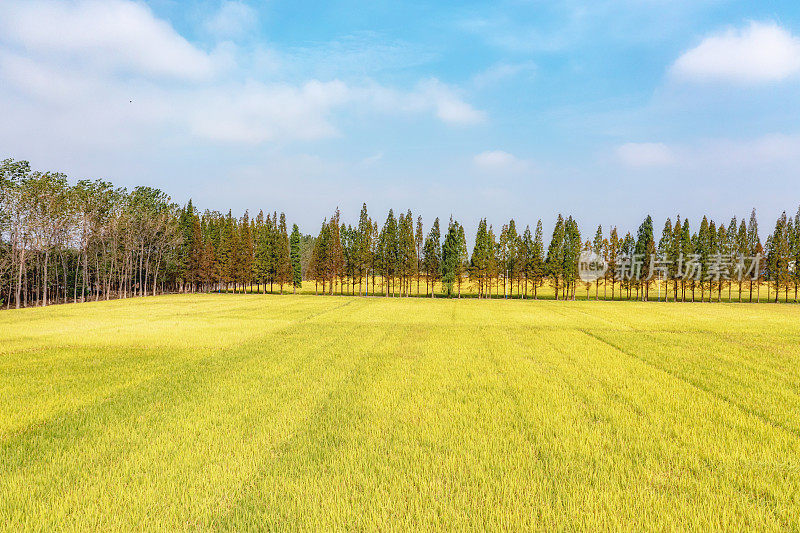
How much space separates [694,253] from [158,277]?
103 m

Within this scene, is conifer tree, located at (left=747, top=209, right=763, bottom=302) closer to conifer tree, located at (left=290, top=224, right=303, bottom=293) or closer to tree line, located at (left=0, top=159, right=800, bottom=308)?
tree line, located at (left=0, top=159, right=800, bottom=308)

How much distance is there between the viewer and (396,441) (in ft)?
22.1

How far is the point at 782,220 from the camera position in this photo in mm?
70625

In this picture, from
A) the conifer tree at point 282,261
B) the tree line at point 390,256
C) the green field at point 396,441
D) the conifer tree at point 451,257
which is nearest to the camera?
the green field at point 396,441

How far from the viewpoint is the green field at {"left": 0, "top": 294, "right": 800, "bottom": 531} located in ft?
15.5

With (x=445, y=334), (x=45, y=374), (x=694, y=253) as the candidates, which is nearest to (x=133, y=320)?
(x=45, y=374)

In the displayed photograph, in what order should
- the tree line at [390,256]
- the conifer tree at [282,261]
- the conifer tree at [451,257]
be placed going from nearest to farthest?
the tree line at [390,256], the conifer tree at [451,257], the conifer tree at [282,261]

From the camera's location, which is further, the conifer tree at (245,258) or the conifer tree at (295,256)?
the conifer tree at (295,256)

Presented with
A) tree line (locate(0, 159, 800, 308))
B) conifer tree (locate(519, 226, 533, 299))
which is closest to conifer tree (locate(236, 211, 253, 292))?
tree line (locate(0, 159, 800, 308))

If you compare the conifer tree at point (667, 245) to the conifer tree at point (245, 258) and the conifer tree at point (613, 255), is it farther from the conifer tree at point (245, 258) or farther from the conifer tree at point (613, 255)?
the conifer tree at point (245, 258)

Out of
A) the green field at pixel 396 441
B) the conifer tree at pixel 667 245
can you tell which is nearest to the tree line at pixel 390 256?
the conifer tree at pixel 667 245

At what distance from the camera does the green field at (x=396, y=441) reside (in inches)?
186

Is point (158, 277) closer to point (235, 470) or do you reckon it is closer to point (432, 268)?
point (432, 268)

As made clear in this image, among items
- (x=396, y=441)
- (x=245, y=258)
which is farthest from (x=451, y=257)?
(x=396, y=441)
